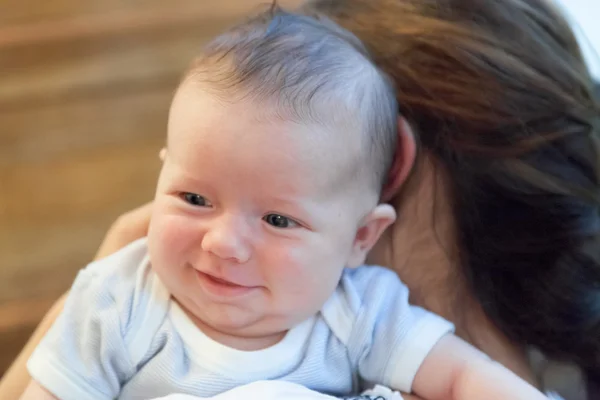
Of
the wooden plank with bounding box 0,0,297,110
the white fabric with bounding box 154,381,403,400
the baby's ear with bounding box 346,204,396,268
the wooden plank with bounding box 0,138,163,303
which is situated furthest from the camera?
the wooden plank with bounding box 0,0,297,110

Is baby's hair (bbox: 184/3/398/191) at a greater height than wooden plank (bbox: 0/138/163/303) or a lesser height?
greater

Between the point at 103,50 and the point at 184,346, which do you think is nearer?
the point at 184,346

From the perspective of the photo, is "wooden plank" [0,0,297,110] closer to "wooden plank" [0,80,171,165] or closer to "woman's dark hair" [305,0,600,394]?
"wooden plank" [0,80,171,165]

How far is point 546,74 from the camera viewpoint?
2.82ft

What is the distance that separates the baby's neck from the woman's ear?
0.22 metres

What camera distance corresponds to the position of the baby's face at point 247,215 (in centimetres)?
73

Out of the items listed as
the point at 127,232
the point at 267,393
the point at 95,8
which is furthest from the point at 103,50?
the point at 267,393

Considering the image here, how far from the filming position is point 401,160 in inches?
34.6

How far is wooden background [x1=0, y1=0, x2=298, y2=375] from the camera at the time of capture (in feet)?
5.58

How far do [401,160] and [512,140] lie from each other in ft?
0.42

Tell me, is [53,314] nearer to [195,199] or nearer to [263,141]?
[195,199]

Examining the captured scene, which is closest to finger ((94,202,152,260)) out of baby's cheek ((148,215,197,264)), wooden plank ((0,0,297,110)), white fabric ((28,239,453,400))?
white fabric ((28,239,453,400))

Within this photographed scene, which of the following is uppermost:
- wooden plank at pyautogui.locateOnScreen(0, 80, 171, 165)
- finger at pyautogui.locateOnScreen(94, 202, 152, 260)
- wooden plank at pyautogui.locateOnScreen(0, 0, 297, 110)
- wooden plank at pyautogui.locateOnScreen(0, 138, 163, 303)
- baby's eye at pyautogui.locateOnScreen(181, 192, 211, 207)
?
baby's eye at pyautogui.locateOnScreen(181, 192, 211, 207)

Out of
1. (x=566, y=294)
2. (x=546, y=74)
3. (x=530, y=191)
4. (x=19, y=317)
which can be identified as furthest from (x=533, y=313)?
(x=19, y=317)
